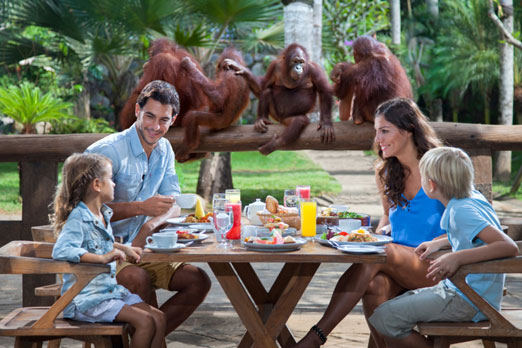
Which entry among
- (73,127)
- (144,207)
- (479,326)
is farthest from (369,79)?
(73,127)

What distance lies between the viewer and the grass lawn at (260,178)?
9953 millimetres

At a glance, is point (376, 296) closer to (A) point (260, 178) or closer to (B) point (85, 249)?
(B) point (85, 249)

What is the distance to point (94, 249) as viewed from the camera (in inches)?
91.9

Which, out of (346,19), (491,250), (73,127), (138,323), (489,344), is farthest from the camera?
(346,19)

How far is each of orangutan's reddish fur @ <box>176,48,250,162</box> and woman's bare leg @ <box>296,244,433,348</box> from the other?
1681 millimetres

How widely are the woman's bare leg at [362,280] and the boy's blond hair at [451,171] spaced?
0.38m

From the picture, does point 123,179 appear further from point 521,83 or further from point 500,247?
point 521,83

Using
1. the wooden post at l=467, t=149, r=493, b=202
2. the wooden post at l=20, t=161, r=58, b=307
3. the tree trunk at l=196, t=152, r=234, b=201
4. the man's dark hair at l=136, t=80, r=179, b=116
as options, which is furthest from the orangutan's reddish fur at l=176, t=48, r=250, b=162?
the tree trunk at l=196, t=152, r=234, b=201

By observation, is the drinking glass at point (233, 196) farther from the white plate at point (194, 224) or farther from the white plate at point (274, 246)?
the white plate at point (274, 246)

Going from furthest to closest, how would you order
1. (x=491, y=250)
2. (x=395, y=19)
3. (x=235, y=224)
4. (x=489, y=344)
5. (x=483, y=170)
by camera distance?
(x=395, y=19) → (x=483, y=170) → (x=489, y=344) → (x=235, y=224) → (x=491, y=250)

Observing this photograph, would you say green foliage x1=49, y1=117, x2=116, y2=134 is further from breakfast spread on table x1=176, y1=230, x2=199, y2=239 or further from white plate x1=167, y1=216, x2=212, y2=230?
breakfast spread on table x1=176, y1=230, x2=199, y2=239

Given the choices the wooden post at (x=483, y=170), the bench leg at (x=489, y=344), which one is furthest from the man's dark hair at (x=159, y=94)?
the wooden post at (x=483, y=170)

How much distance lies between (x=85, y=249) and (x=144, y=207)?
18.6 inches

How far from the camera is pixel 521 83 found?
42.5 ft
